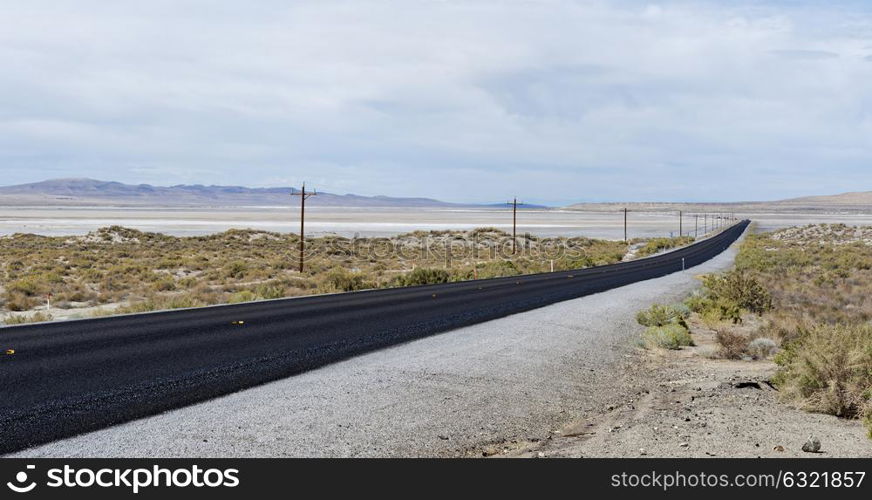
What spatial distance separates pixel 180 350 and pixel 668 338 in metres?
9.60

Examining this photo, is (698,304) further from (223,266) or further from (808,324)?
(223,266)

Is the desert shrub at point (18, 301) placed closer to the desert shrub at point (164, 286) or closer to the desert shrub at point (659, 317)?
the desert shrub at point (164, 286)

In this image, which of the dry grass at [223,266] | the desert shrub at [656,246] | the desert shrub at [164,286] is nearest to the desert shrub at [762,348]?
the dry grass at [223,266]

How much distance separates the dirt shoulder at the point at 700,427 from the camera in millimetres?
7531

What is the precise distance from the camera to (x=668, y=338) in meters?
15.1

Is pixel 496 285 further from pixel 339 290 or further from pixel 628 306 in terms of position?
pixel 628 306

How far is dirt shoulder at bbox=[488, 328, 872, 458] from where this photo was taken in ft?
24.7

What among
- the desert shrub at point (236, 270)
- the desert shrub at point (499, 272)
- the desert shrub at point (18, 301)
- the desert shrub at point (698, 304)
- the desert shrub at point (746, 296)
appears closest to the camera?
the desert shrub at point (698, 304)

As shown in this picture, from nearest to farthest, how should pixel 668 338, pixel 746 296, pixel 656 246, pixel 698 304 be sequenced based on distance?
pixel 668 338 < pixel 698 304 < pixel 746 296 < pixel 656 246

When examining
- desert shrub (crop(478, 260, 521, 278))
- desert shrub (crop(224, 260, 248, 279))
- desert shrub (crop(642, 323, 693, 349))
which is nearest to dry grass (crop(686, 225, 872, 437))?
desert shrub (crop(642, 323, 693, 349))

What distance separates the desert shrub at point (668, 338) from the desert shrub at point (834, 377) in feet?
16.3

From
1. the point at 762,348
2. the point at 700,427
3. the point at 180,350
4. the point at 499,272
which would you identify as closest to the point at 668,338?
the point at 762,348
